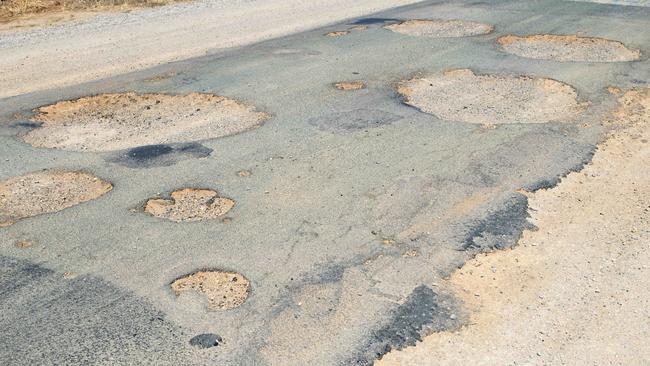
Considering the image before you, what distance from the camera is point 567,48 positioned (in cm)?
1180

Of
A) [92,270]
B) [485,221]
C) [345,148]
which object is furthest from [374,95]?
[92,270]

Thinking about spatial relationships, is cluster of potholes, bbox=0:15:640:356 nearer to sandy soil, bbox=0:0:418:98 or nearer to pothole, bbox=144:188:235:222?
pothole, bbox=144:188:235:222

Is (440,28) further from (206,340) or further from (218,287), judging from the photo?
(206,340)

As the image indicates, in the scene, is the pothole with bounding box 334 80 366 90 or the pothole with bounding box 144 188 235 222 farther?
the pothole with bounding box 334 80 366 90

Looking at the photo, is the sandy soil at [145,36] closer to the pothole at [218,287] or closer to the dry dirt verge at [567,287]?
the pothole at [218,287]

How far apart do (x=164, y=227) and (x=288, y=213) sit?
1.05m

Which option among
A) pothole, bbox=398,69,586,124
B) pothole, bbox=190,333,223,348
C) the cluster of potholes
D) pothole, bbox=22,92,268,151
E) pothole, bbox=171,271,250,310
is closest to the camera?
pothole, bbox=190,333,223,348

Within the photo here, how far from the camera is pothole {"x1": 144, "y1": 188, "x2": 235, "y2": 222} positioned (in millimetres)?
6547

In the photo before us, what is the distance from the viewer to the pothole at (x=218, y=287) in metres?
5.27

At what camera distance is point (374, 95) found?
9.72m

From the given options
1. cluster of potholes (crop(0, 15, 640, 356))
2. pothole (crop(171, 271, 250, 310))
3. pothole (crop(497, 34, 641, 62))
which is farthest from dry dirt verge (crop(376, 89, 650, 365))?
pothole (crop(497, 34, 641, 62))

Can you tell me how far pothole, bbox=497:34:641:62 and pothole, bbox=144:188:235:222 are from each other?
20.8 feet

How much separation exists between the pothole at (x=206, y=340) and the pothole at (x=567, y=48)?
7973 mm

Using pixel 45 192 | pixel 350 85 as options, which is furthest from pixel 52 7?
pixel 45 192
